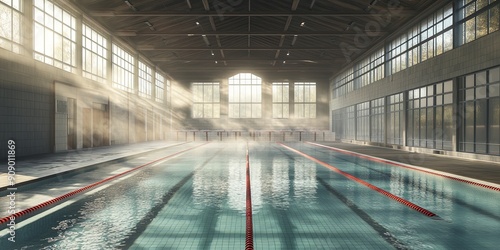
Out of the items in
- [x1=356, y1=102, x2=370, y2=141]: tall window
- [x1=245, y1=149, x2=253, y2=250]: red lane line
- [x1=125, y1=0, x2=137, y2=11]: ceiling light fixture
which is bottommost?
[x1=245, y1=149, x2=253, y2=250]: red lane line

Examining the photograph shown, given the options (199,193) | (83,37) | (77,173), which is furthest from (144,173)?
(83,37)

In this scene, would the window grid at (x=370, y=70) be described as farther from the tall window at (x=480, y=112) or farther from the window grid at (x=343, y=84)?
the tall window at (x=480, y=112)

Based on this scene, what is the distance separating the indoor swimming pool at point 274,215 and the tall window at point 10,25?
7462 millimetres

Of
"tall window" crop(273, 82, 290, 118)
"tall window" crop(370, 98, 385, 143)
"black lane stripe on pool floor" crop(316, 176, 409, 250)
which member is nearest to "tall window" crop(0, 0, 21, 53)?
"black lane stripe on pool floor" crop(316, 176, 409, 250)

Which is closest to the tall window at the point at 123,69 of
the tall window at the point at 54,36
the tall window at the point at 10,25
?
the tall window at the point at 54,36

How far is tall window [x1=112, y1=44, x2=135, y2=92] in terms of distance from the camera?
24.1 meters

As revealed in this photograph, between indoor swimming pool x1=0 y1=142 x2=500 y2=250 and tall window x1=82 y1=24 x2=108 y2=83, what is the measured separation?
492 inches

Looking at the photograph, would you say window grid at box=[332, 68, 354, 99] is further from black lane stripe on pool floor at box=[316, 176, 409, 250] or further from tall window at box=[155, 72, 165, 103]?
black lane stripe on pool floor at box=[316, 176, 409, 250]

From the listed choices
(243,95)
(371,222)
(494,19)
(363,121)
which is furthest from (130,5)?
(243,95)

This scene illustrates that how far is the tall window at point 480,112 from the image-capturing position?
1323 cm

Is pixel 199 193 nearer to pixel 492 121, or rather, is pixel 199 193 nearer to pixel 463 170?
pixel 463 170

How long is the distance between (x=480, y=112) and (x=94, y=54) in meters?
19.0

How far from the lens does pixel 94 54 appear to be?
20.6 m

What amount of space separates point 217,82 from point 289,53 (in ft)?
39.6
